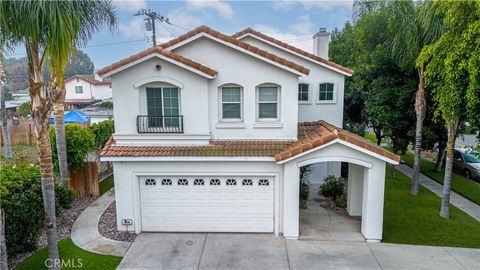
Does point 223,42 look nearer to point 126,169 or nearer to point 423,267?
point 126,169

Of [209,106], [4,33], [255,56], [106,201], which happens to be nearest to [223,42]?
[255,56]

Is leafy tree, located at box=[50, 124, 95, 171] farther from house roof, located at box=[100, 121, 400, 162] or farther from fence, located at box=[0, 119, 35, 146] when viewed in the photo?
fence, located at box=[0, 119, 35, 146]

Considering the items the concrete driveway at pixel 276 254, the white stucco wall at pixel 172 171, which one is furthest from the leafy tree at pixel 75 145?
the concrete driveway at pixel 276 254

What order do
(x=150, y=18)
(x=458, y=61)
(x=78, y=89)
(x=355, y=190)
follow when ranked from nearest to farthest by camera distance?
1. (x=458, y=61)
2. (x=355, y=190)
3. (x=150, y=18)
4. (x=78, y=89)

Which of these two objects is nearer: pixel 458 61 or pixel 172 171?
pixel 458 61

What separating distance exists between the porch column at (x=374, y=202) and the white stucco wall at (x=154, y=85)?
5610 mm

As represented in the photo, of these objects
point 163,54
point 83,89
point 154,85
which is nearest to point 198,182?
point 154,85

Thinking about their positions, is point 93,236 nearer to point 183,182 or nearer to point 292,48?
point 183,182

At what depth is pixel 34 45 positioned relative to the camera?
725 cm

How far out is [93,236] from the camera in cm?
1102

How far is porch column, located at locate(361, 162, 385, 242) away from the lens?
10.4 metres

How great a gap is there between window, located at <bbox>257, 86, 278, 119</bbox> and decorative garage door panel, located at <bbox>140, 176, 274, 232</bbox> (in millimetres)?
2334

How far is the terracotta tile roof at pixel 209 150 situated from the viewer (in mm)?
10789

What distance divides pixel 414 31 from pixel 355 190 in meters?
6.86
